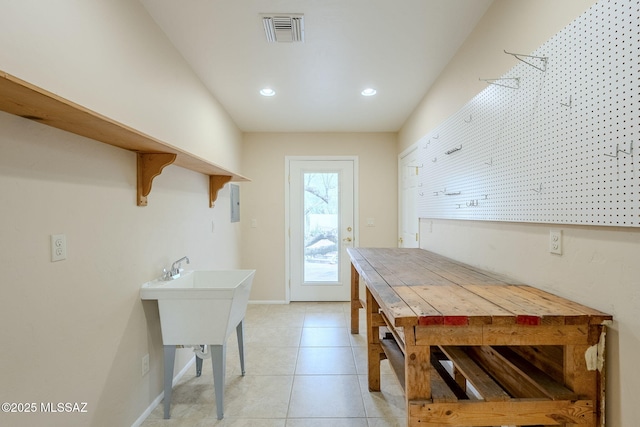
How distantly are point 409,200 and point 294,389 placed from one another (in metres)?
2.43

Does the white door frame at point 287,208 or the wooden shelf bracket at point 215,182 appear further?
the white door frame at point 287,208

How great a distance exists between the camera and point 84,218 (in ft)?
4.37

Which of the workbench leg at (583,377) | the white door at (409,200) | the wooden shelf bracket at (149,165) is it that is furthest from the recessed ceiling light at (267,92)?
the workbench leg at (583,377)

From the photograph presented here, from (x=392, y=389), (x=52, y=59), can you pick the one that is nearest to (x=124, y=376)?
(x=52, y=59)

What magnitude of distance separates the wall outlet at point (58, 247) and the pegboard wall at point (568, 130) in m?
2.07

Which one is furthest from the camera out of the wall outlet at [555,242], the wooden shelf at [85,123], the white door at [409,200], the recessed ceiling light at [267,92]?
the white door at [409,200]

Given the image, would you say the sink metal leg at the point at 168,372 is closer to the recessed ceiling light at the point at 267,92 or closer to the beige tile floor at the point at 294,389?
the beige tile floor at the point at 294,389

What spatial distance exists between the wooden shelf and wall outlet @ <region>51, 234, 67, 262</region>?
459mm

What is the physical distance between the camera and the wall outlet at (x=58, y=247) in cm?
117

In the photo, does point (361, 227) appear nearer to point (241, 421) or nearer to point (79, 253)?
point (241, 421)

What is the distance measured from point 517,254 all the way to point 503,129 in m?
0.67

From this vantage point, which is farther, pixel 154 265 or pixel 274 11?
pixel 154 265

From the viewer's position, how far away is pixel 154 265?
1915 millimetres

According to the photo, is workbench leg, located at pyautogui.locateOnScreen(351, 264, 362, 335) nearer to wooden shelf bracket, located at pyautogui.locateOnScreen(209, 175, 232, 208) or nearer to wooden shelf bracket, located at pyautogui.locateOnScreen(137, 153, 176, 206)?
wooden shelf bracket, located at pyautogui.locateOnScreen(209, 175, 232, 208)
